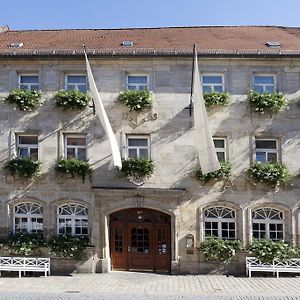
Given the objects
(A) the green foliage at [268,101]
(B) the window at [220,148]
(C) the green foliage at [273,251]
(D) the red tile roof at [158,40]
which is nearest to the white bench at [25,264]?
(B) the window at [220,148]

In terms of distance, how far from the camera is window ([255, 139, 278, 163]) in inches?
623

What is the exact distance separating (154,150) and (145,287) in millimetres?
5080

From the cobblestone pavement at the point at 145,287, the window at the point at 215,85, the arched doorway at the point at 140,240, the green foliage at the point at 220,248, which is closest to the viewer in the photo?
the cobblestone pavement at the point at 145,287

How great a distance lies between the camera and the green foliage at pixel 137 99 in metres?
15.7

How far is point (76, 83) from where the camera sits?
16.5 metres

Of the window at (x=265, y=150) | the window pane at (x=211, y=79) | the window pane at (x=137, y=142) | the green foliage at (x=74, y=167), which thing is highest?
the window pane at (x=211, y=79)

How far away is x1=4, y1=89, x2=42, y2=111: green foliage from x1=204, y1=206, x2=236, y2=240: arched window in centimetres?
777

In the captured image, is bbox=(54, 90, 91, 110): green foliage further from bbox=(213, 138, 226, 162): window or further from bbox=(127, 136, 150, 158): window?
bbox=(213, 138, 226, 162): window

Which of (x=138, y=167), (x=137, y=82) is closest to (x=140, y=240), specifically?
(x=138, y=167)

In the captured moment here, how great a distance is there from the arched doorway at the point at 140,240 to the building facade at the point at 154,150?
4 centimetres

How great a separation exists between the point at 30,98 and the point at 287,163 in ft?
33.1

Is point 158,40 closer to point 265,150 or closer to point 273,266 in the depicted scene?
point 265,150

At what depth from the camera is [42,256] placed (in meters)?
15.6

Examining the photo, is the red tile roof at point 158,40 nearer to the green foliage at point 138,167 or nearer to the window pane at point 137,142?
the window pane at point 137,142
